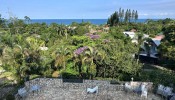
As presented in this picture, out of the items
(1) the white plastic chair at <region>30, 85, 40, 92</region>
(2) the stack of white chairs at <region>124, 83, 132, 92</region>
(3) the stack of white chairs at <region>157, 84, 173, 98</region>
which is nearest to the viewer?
(3) the stack of white chairs at <region>157, 84, 173, 98</region>

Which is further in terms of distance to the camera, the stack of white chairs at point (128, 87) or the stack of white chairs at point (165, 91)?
the stack of white chairs at point (128, 87)

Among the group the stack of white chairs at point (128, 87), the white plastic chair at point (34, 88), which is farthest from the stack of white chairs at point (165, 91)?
the white plastic chair at point (34, 88)

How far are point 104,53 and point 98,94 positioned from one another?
13249 mm

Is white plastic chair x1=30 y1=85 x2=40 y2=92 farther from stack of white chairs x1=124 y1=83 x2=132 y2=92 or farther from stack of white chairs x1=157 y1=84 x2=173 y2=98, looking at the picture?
stack of white chairs x1=157 y1=84 x2=173 y2=98

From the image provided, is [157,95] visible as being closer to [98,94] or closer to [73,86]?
[98,94]

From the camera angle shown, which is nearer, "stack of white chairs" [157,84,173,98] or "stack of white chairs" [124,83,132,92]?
"stack of white chairs" [157,84,173,98]

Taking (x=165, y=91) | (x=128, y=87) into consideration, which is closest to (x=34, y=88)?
(x=128, y=87)

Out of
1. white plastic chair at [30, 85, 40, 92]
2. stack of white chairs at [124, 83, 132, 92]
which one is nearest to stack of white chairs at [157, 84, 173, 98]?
stack of white chairs at [124, 83, 132, 92]

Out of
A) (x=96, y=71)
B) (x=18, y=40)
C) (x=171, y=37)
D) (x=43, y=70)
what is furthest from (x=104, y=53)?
(x=18, y=40)

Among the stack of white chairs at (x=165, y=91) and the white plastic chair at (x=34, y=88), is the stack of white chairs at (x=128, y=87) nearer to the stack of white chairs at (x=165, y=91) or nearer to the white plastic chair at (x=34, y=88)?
the stack of white chairs at (x=165, y=91)

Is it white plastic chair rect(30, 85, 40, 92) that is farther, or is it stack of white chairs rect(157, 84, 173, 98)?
white plastic chair rect(30, 85, 40, 92)

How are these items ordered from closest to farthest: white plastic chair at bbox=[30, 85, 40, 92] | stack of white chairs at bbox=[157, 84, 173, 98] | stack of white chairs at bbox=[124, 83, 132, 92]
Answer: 1. stack of white chairs at bbox=[157, 84, 173, 98]
2. white plastic chair at bbox=[30, 85, 40, 92]
3. stack of white chairs at bbox=[124, 83, 132, 92]

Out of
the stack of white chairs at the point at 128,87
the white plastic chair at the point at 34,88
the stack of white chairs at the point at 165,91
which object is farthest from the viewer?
the stack of white chairs at the point at 128,87

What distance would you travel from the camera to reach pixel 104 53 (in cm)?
2727
